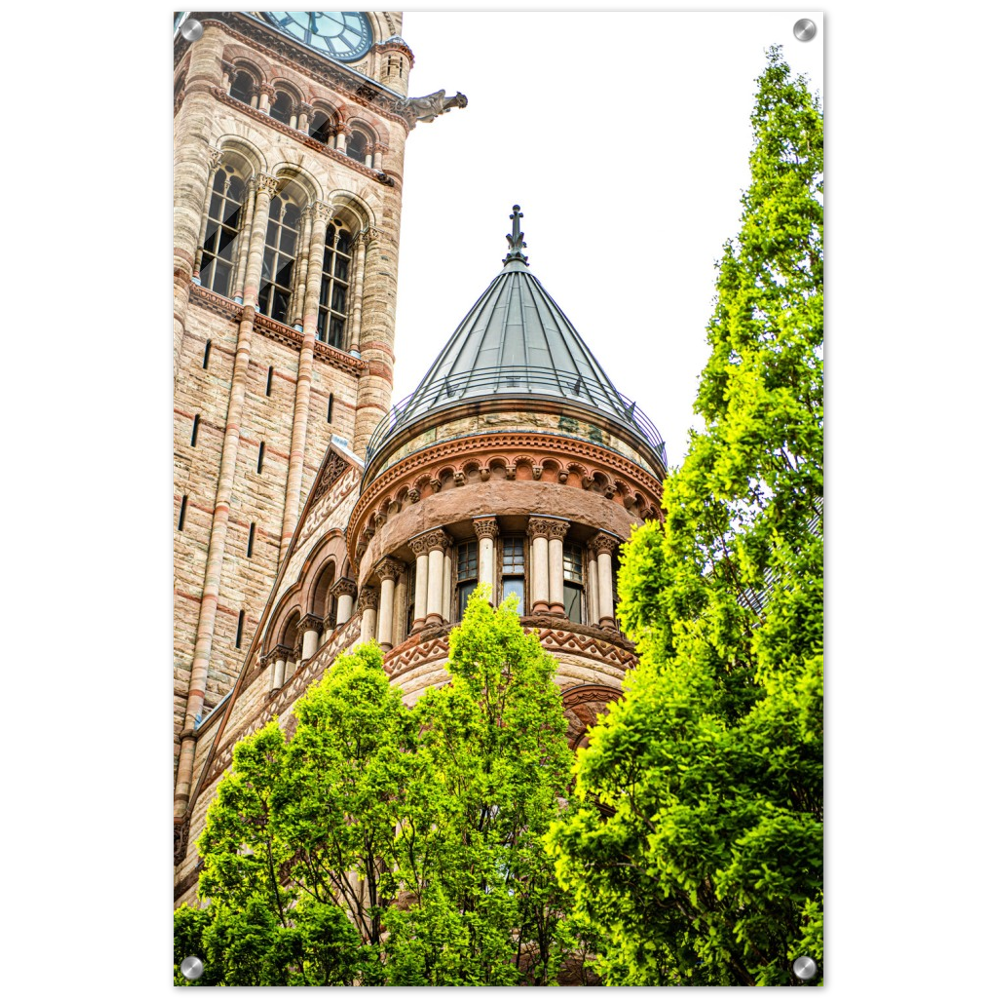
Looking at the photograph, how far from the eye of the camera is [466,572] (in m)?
21.2

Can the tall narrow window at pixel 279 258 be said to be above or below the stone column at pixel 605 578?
above

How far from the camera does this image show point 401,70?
2243 inches

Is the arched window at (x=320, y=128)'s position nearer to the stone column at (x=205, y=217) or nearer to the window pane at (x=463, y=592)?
the stone column at (x=205, y=217)

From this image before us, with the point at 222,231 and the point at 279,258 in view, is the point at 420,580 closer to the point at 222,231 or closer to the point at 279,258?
the point at 222,231

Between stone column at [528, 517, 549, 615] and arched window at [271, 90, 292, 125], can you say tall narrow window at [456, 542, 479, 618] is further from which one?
arched window at [271, 90, 292, 125]

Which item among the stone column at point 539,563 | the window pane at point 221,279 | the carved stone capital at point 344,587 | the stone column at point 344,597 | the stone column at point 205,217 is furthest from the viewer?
the window pane at point 221,279

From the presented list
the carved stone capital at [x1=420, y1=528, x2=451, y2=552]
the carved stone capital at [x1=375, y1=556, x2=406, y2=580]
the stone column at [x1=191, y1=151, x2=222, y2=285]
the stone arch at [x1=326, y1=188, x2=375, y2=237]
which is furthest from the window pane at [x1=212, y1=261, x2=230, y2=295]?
the carved stone capital at [x1=420, y1=528, x2=451, y2=552]

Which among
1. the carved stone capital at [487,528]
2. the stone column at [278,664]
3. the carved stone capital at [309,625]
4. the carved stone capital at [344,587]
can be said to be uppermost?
the carved stone capital at [487,528]

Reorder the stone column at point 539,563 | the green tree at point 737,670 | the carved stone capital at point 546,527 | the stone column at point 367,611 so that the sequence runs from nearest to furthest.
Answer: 1. the green tree at point 737,670
2. the stone column at point 539,563
3. the carved stone capital at point 546,527
4. the stone column at point 367,611

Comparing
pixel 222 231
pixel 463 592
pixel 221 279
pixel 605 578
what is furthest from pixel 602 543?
pixel 222 231

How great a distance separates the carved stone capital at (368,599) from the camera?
22.3 m

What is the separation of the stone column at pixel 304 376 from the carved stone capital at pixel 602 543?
903 inches

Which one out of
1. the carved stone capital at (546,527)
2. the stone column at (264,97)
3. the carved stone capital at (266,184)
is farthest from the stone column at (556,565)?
the stone column at (264,97)

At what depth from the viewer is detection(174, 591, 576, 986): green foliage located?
13.2 m
